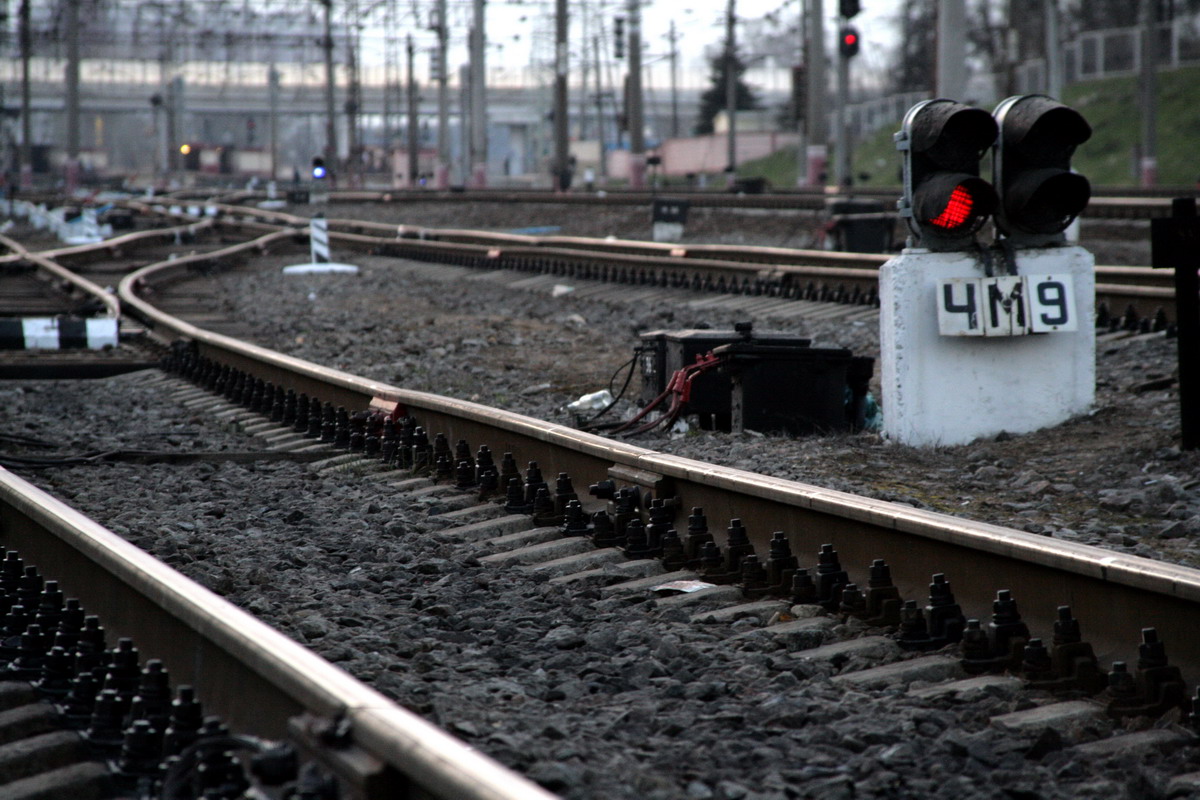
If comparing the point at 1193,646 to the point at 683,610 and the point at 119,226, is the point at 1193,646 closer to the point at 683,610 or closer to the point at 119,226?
the point at 683,610

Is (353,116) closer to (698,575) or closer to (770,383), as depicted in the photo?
(770,383)

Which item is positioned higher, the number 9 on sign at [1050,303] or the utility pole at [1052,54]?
the utility pole at [1052,54]

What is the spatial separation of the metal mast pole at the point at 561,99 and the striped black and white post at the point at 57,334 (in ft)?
116

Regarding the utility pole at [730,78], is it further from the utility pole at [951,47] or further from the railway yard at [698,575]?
the railway yard at [698,575]

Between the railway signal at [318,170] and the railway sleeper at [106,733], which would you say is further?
the railway signal at [318,170]

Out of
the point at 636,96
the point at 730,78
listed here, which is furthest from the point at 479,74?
the point at 730,78

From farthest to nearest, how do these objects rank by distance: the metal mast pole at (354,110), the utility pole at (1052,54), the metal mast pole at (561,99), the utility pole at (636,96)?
the metal mast pole at (354,110) → the metal mast pole at (561,99) → the utility pole at (636,96) → the utility pole at (1052,54)

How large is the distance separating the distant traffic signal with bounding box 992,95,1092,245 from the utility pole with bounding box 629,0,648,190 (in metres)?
39.1

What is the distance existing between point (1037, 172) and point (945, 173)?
0.53 m

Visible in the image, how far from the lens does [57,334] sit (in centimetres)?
1303

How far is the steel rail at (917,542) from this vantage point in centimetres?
381

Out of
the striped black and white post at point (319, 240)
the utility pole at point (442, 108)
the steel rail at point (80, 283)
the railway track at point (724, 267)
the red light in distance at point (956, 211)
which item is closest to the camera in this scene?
the red light in distance at point (956, 211)

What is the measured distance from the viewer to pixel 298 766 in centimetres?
289

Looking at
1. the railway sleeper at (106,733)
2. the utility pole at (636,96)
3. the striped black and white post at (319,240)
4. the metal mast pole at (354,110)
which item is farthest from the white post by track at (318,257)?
the metal mast pole at (354,110)
